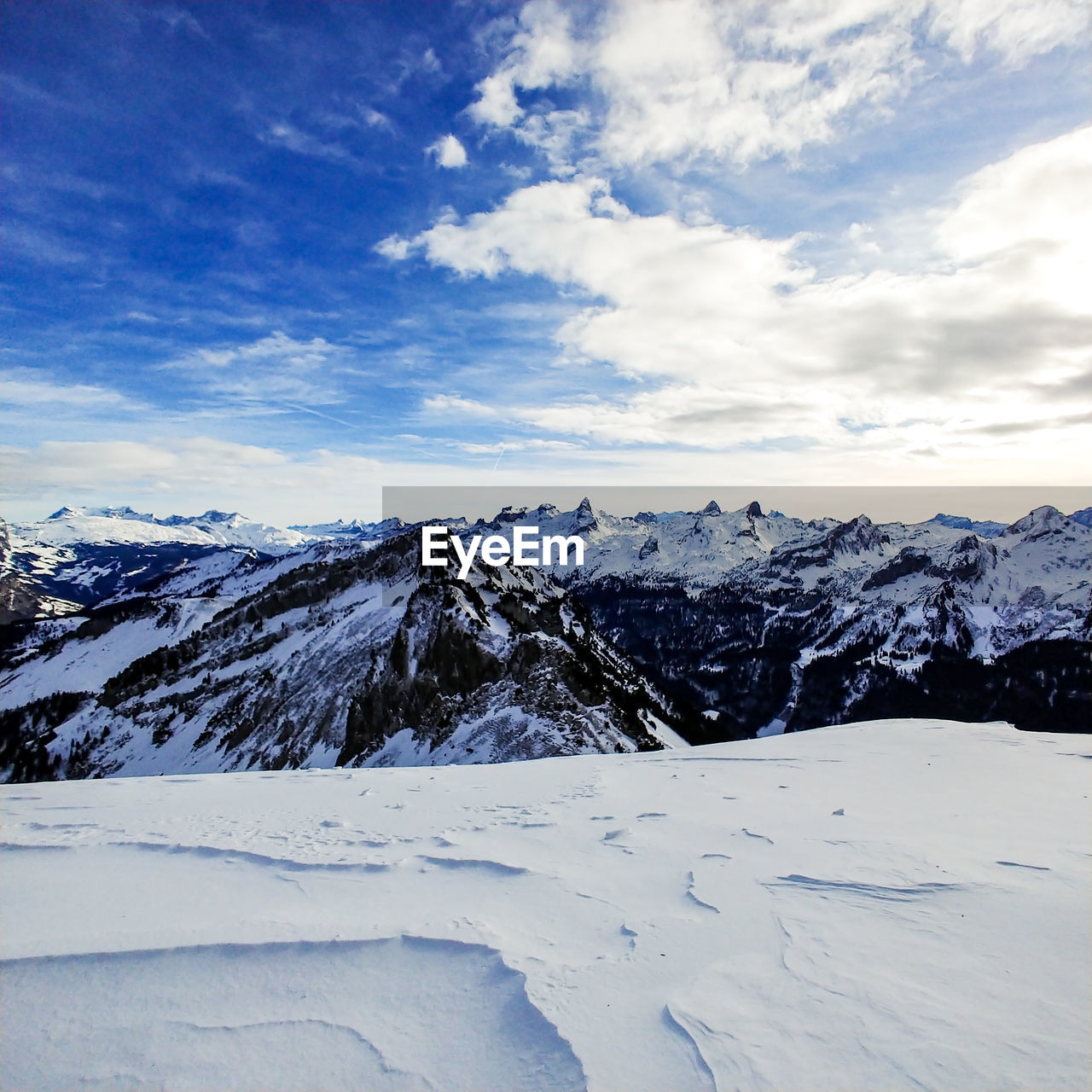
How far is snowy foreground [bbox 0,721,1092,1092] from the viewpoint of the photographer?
3.54 m

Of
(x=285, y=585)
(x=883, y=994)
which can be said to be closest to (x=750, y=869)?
(x=883, y=994)

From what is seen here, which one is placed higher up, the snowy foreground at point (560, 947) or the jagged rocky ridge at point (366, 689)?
the snowy foreground at point (560, 947)

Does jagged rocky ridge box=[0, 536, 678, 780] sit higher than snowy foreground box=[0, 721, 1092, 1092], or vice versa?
snowy foreground box=[0, 721, 1092, 1092]

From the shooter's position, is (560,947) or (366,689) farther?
(366,689)

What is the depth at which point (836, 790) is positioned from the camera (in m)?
10.3

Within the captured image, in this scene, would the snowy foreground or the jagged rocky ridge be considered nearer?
the snowy foreground

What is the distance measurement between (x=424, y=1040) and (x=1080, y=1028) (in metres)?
4.03

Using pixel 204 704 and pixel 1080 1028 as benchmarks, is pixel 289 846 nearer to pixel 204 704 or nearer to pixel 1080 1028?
pixel 1080 1028

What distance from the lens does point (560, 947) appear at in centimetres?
488

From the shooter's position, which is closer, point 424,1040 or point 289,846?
point 424,1040

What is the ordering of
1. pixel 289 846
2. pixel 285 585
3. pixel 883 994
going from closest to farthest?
1. pixel 883 994
2. pixel 289 846
3. pixel 285 585

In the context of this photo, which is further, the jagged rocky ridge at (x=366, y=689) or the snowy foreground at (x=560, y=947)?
the jagged rocky ridge at (x=366, y=689)

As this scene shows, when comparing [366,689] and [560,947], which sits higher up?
[560,947]

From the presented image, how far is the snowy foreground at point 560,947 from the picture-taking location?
3.54 metres
